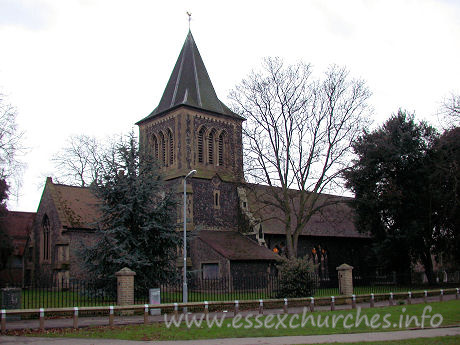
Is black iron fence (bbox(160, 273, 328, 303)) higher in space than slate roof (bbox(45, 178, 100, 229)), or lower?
lower

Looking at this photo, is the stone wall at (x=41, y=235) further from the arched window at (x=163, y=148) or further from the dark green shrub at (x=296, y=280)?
the dark green shrub at (x=296, y=280)

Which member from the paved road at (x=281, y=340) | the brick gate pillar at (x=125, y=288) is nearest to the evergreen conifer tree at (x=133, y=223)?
the brick gate pillar at (x=125, y=288)

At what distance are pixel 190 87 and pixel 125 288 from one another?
75.2ft

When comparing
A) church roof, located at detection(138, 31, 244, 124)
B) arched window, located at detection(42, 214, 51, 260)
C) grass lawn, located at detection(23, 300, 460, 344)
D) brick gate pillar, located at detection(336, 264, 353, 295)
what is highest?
church roof, located at detection(138, 31, 244, 124)

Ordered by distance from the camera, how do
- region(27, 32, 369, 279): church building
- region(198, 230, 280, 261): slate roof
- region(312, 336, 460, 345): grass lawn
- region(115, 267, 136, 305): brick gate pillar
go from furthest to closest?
region(27, 32, 369, 279): church building < region(198, 230, 280, 261): slate roof < region(115, 267, 136, 305): brick gate pillar < region(312, 336, 460, 345): grass lawn

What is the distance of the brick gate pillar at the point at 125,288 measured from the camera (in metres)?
19.5

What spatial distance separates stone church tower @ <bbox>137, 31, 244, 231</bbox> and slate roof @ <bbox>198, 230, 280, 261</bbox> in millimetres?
1007

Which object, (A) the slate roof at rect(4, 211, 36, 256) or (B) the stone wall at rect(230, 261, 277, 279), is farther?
(A) the slate roof at rect(4, 211, 36, 256)

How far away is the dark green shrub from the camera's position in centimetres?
2459

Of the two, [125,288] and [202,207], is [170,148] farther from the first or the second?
[125,288]

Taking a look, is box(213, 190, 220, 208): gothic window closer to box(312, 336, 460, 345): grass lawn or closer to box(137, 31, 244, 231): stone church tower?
box(137, 31, 244, 231): stone church tower

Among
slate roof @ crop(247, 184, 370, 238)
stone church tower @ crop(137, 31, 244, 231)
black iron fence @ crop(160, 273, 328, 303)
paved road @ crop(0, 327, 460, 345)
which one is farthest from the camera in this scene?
slate roof @ crop(247, 184, 370, 238)

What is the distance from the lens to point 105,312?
65.3 ft

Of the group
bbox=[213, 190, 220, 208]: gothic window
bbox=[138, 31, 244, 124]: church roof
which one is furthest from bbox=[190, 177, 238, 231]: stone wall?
bbox=[138, 31, 244, 124]: church roof
